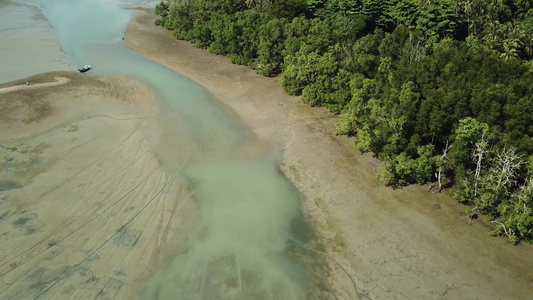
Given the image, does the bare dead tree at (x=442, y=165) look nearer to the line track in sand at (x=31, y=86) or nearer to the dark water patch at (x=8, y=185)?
the dark water patch at (x=8, y=185)

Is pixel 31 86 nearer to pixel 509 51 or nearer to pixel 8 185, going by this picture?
pixel 8 185

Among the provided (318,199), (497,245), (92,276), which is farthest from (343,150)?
(92,276)

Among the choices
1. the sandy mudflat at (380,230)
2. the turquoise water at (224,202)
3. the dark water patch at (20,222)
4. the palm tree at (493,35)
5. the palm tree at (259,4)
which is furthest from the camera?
the palm tree at (259,4)

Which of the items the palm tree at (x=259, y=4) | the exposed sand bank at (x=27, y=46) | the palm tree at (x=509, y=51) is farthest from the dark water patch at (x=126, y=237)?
the palm tree at (x=259, y=4)

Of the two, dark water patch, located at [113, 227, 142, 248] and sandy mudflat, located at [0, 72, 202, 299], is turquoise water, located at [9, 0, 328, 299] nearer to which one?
sandy mudflat, located at [0, 72, 202, 299]

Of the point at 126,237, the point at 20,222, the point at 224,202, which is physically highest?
the point at 224,202

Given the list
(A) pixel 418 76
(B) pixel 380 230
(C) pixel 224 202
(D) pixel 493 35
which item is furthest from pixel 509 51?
(C) pixel 224 202

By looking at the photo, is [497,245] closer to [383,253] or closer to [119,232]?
[383,253]
